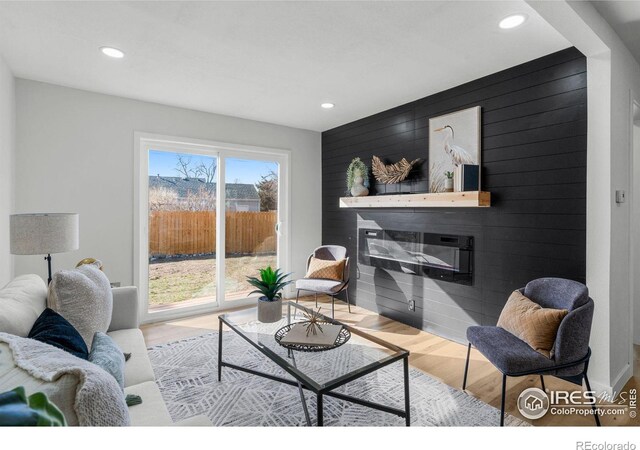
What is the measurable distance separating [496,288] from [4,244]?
400 cm

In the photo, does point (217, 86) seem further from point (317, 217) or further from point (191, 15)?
point (317, 217)

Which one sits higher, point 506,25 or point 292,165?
point 506,25

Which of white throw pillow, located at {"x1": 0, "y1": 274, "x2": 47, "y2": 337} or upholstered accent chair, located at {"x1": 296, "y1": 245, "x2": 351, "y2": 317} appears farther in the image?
upholstered accent chair, located at {"x1": 296, "y1": 245, "x2": 351, "y2": 317}

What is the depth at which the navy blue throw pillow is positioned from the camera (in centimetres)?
136

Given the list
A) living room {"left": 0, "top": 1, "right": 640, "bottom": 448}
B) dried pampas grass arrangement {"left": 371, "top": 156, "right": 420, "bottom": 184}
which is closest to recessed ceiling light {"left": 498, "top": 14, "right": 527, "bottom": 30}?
living room {"left": 0, "top": 1, "right": 640, "bottom": 448}

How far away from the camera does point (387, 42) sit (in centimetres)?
235

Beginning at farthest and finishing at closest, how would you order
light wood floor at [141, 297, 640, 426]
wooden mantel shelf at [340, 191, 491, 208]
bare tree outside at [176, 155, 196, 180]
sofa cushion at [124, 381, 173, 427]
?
bare tree outside at [176, 155, 196, 180] < wooden mantel shelf at [340, 191, 491, 208] < light wood floor at [141, 297, 640, 426] < sofa cushion at [124, 381, 173, 427]

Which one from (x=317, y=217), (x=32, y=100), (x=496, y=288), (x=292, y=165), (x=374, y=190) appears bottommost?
(x=496, y=288)

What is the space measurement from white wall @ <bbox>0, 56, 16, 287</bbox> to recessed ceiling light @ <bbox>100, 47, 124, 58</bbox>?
822mm

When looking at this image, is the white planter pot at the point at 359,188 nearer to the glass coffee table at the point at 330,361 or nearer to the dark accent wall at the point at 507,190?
the dark accent wall at the point at 507,190

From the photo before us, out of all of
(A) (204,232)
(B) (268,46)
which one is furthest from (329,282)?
(B) (268,46)

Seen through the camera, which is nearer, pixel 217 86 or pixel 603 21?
pixel 603 21

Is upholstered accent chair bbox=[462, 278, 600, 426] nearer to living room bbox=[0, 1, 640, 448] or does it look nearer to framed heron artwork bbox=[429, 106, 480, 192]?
living room bbox=[0, 1, 640, 448]
